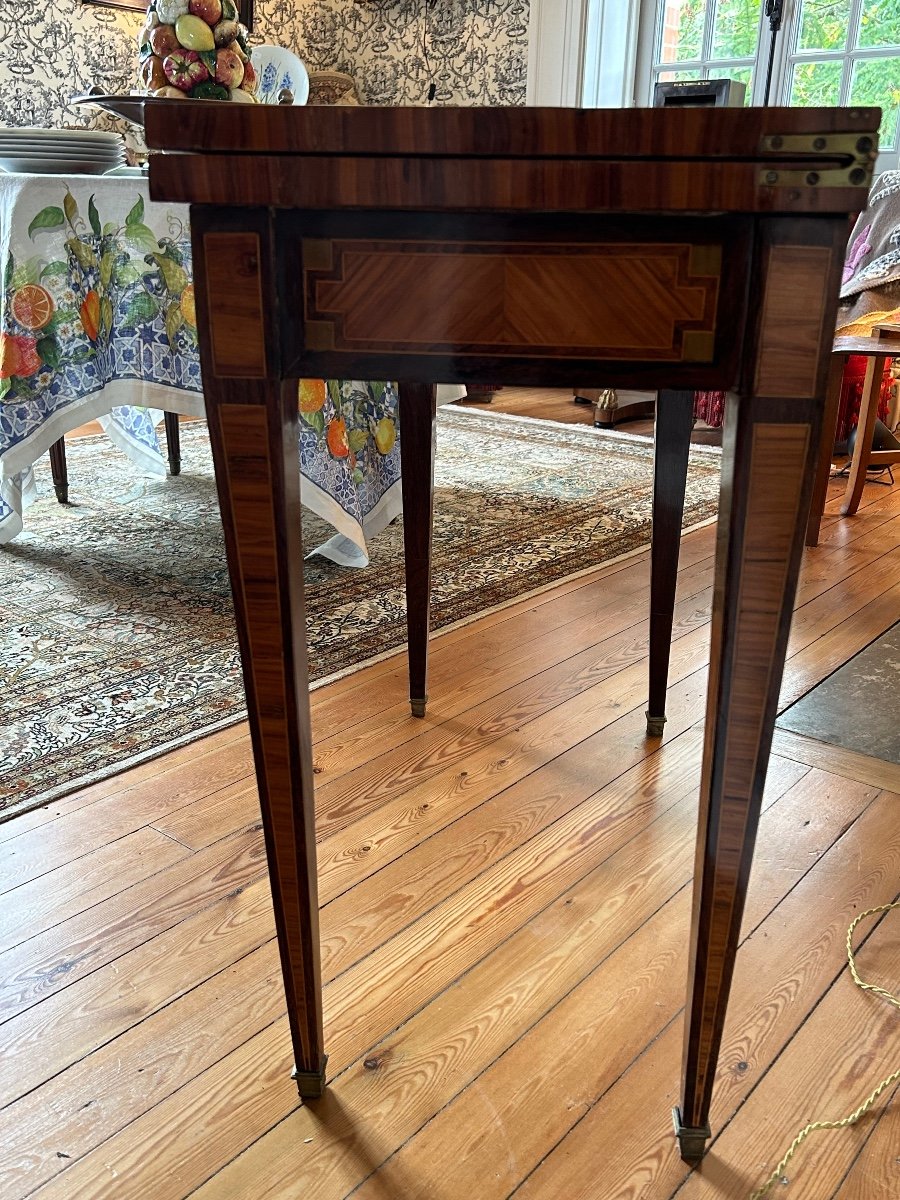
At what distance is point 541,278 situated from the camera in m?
0.61

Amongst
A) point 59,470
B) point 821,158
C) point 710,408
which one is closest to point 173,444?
point 59,470

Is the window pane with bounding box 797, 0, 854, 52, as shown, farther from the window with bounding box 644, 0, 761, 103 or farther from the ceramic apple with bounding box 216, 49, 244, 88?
the ceramic apple with bounding box 216, 49, 244, 88

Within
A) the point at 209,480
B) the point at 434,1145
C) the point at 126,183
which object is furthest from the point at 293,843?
the point at 209,480

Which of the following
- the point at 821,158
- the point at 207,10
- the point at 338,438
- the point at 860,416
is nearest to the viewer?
the point at 821,158

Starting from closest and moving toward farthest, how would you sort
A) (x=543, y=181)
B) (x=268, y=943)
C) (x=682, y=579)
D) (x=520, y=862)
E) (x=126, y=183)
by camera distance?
(x=543, y=181)
(x=268, y=943)
(x=520, y=862)
(x=126, y=183)
(x=682, y=579)

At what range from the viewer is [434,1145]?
33.0 inches

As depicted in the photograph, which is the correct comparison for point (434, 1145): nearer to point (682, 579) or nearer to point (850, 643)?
point (850, 643)

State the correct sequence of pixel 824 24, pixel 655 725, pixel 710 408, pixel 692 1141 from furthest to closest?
pixel 824 24 → pixel 710 408 → pixel 655 725 → pixel 692 1141

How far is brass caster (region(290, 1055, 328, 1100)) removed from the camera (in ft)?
2.86

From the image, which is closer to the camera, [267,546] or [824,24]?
[267,546]

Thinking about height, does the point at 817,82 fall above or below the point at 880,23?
below

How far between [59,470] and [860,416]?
2143mm

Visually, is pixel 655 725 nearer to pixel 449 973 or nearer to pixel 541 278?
pixel 449 973

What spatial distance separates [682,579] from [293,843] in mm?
1572
